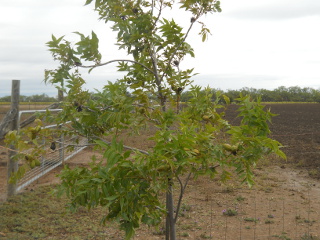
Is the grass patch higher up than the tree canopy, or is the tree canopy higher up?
the tree canopy

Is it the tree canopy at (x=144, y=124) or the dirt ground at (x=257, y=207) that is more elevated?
the tree canopy at (x=144, y=124)

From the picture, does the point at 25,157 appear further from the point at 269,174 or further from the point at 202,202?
the point at 269,174

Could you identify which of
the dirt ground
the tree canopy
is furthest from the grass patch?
the tree canopy

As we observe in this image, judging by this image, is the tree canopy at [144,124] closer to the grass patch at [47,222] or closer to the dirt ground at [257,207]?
the dirt ground at [257,207]

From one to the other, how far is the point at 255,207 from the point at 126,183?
4296 millimetres

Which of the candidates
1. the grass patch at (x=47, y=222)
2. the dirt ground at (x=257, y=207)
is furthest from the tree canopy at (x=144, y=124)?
the grass patch at (x=47, y=222)

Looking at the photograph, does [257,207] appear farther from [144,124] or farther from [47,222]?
[144,124]

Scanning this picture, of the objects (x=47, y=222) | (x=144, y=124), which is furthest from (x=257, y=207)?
(x=144, y=124)

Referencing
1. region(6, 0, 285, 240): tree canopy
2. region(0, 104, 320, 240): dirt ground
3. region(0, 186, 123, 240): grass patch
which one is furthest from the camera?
region(0, 104, 320, 240): dirt ground

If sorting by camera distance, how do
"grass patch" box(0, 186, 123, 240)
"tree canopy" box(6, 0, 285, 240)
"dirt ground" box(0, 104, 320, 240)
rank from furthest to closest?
"dirt ground" box(0, 104, 320, 240) < "grass patch" box(0, 186, 123, 240) < "tree canopy" box(6, 0, 285, 240)

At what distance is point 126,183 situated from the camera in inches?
85.9

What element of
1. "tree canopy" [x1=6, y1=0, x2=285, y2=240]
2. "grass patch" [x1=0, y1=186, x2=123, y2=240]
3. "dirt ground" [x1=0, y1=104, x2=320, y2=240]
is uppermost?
"tree canopy" [x1=6, y1=0, x2=285, y2=240]

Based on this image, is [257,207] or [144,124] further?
[257,207]

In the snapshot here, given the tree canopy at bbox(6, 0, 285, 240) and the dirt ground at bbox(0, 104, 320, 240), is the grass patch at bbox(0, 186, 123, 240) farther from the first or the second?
the tree canopy at bbox(6, 0, 285, 240)
